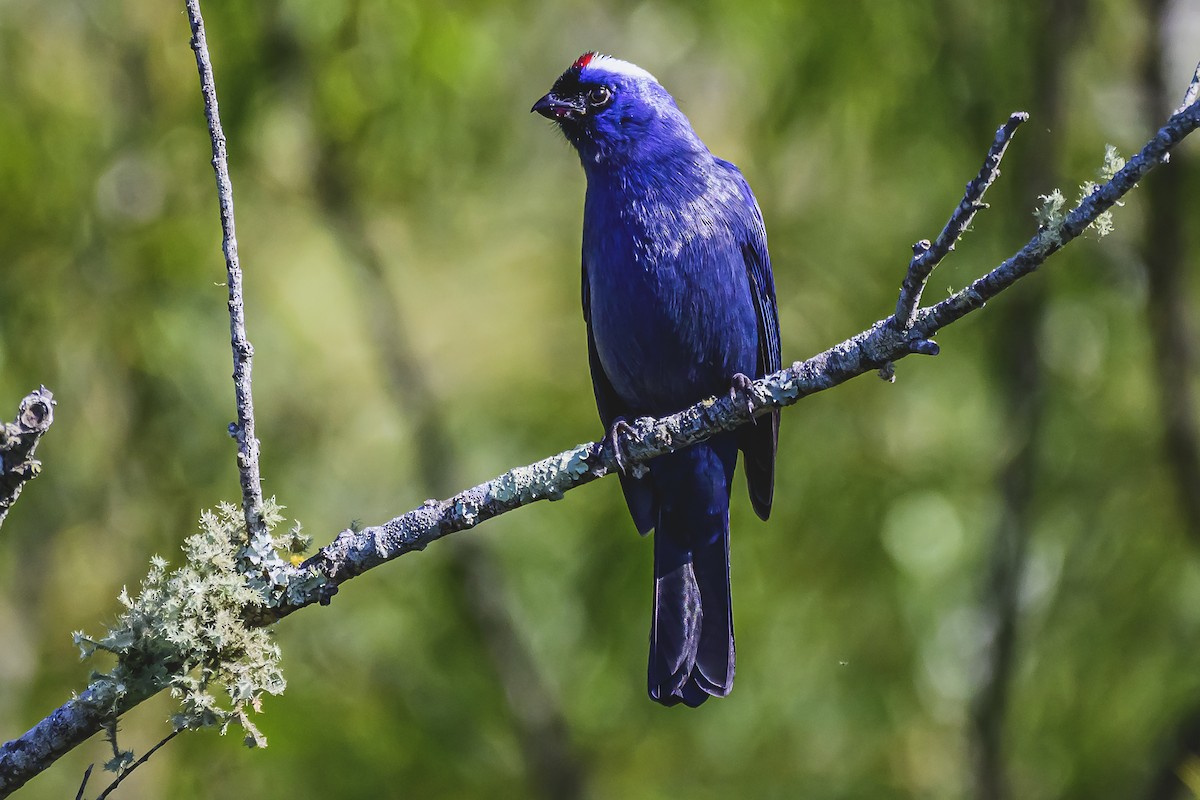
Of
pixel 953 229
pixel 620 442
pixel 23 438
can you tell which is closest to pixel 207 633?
pixel 23 438

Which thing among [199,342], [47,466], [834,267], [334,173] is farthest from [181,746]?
[834,267]

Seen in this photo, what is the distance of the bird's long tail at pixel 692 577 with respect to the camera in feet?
13.3

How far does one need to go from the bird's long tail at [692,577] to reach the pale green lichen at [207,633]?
1.62 m

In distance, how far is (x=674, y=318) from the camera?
3.97m

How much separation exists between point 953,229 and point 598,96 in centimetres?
240

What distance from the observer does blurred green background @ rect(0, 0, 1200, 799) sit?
5176mm

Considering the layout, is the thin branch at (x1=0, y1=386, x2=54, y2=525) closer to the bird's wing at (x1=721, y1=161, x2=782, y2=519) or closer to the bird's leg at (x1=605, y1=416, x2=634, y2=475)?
the bird's leg at (x1=605, y1=416, x2=634, y2=475)

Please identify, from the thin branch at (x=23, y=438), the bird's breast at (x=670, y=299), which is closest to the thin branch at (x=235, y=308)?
the thin branch at (x=23, y=438)

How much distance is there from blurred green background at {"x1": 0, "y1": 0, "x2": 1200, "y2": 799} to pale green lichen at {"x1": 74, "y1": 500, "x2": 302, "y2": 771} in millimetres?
2466

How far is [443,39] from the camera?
5281 millimetres

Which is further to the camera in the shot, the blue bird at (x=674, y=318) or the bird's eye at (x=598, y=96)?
the bird's eye at (x=598, y=96)

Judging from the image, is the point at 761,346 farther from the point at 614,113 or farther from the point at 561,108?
the point at 561,108

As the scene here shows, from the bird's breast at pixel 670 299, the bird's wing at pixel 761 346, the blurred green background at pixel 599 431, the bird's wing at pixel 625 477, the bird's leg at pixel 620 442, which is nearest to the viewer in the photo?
the bird's leg at pixel 620 442

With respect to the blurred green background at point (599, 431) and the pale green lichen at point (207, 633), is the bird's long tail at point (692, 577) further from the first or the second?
the pale green lichen at point (207, 633)
